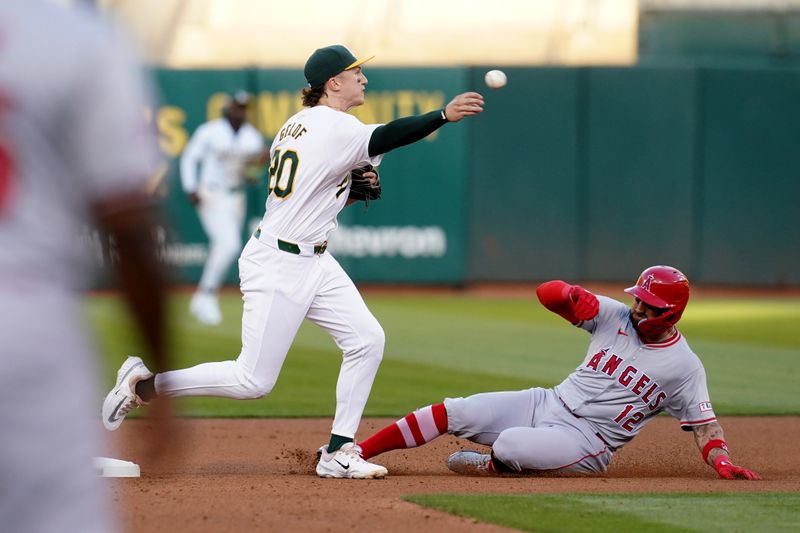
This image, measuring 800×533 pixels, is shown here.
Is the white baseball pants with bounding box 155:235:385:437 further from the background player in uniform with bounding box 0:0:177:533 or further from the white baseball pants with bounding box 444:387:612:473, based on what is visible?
the background player in uniform with bounding box 0:0:177:533

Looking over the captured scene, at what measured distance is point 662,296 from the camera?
18.3 feet

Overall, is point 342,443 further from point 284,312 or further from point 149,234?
point 149,234

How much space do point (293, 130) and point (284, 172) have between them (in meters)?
0.20

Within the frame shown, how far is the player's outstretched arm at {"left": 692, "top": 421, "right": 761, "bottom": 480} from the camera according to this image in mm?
5637

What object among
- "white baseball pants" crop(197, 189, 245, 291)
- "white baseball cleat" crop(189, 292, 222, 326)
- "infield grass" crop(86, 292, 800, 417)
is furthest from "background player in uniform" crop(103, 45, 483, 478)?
"white baseball pants" crop(197, 189, 245, 291)

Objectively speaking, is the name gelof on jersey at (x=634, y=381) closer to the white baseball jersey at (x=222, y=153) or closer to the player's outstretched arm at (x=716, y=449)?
the player's outstretched arm at (x=716, y=449)

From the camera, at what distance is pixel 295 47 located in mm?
20859

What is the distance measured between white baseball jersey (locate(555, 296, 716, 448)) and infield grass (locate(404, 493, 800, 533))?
1.73 feet

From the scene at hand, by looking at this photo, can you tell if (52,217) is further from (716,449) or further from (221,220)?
(221,220)

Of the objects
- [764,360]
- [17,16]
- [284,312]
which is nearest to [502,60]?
[764,360]

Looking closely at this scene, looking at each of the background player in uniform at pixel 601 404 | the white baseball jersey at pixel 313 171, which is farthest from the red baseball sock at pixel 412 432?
the white baseball jersey at pixel 313 171

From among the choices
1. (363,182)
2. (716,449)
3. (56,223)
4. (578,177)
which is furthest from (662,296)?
(578,177)

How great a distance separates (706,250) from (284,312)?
1300cm

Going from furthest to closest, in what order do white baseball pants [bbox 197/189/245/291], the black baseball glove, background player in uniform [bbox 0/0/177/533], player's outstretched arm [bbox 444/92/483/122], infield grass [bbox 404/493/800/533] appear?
white baseball pants [bbox 197/189/245/291] → the black baseball glove → player's outstretched arm [bbox 444/92/483/122] → infield grass [bbox 404/493/800/533] → background player in uniform [bbox 0/0/177/533]
